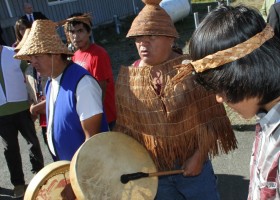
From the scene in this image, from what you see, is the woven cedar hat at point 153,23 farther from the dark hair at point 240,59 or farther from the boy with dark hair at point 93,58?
the boy with dark hair at point 93,58

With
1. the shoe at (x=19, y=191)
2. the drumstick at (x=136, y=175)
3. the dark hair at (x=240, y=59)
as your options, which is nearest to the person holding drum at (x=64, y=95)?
the drumstick at (x=136, y=175)

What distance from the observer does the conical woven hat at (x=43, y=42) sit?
2.42 metres

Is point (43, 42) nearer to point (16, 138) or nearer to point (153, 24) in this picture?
point (153, 24)

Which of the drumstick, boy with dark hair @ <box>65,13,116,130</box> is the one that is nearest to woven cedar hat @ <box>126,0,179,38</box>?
the drumstick

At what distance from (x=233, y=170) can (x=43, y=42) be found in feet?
7.79

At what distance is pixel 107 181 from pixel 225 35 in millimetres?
1233

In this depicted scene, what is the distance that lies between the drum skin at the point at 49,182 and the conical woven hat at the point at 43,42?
30.5 inches

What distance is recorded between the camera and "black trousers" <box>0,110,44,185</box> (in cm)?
399

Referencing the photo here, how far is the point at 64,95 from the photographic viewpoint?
2314mm

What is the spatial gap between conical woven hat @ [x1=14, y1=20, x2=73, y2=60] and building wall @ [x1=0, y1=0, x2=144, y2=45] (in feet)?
31.1

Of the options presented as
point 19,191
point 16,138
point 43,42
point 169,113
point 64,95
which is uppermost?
point 43,42

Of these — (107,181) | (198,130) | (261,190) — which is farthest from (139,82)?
(261,190)

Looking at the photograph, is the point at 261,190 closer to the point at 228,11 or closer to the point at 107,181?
the point at 228,11

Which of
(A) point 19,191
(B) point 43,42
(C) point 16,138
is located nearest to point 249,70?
(B) point 43,42
